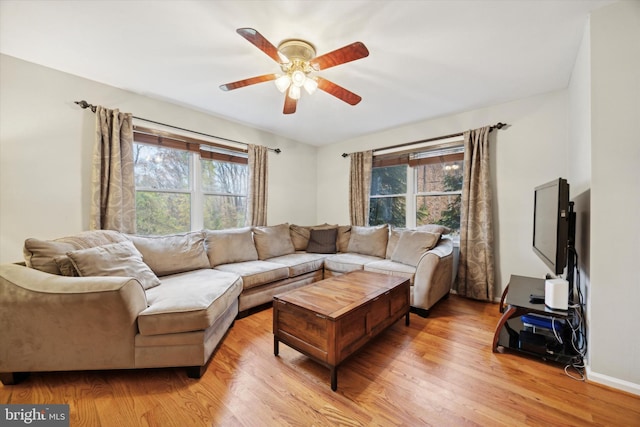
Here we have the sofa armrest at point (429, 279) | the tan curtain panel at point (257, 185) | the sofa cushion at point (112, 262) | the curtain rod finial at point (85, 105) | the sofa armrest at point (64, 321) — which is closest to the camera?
the sofa armrest at point (64, 321)

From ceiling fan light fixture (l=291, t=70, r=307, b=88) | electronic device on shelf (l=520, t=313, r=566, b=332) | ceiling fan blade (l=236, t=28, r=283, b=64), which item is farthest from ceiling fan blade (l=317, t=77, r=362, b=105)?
electronic device on shelf (l=520, t=313, r=566, b=332)

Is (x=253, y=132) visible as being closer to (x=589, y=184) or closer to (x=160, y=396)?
(x=160, y=396)

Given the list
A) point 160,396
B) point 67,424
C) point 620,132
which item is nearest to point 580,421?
point 620,132

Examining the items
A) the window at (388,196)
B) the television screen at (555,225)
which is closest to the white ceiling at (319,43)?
the television screen at (555,225)

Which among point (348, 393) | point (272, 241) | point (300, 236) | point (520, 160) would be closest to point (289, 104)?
point (272, 241)

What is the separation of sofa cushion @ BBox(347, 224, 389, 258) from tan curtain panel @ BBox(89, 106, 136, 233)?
280cm

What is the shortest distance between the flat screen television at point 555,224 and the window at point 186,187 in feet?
11.4

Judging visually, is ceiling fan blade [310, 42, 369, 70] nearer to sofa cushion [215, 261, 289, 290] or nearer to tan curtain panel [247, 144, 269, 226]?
sofa cushion [215, 261, 289, 290]

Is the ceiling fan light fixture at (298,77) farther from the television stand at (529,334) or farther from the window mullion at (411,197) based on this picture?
the window mullion at (411,197)

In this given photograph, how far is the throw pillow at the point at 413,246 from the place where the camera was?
2.94 m

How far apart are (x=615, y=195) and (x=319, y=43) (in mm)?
2185

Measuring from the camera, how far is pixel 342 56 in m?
1.60

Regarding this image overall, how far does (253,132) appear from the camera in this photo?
3850mm

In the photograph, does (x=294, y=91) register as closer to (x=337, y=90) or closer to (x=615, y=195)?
(x=337, y=90)
